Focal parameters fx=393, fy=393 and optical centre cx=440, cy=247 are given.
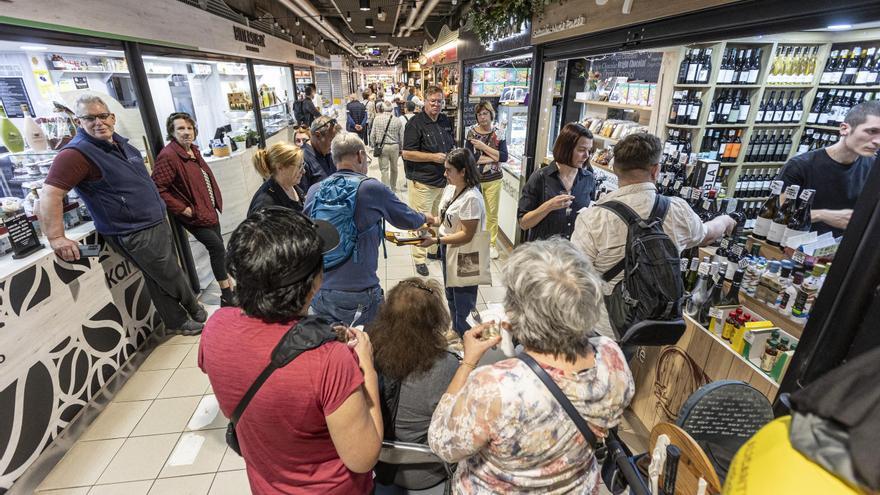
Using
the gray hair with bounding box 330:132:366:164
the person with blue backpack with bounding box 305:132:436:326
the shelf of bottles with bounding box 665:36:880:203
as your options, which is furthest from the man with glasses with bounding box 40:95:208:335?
the shelf of bottles with bounding box 665:36:880:203

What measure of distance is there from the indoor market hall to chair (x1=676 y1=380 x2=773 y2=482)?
1 cm

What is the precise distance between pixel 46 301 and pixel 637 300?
11.4ft

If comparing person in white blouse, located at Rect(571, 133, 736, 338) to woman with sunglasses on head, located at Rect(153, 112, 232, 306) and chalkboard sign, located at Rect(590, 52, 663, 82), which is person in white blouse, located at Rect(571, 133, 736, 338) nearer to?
chalkboard sign, located at Rect(590, 52, 663, 82)

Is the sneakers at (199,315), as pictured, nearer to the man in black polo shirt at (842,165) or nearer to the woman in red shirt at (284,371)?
the woman in red shirt at (284,371)

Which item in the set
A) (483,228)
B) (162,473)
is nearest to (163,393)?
(162,473)

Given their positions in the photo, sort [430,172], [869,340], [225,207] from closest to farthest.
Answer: [869,340] → [430,172] → [225,207]

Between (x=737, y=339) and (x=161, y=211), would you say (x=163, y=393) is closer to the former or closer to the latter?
(x=161, y=211)

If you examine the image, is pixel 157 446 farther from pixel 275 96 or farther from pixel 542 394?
pixel 275 96

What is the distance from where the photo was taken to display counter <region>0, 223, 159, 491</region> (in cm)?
221

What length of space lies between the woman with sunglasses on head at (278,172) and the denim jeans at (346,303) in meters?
0.78

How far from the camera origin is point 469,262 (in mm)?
2875

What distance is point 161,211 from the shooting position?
3.23 m

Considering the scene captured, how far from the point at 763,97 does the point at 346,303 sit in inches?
172

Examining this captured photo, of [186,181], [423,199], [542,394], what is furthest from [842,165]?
[186,181]
